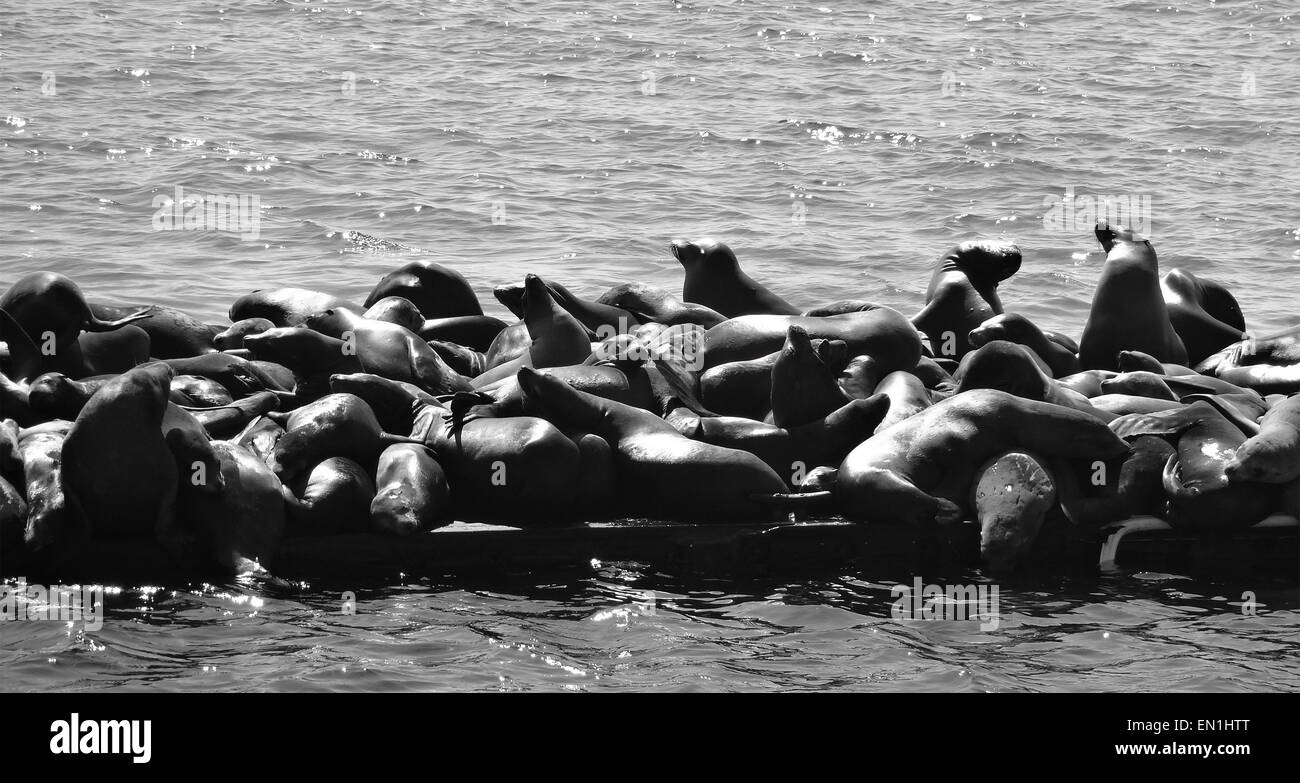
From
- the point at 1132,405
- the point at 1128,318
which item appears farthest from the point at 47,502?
the point at 1128,318

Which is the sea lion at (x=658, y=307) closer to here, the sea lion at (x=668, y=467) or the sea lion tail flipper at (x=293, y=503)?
the sea lion at (x=668, y=467)

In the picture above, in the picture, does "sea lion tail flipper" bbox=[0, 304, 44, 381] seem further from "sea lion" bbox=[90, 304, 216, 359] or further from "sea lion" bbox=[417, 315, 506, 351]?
"sea lion" bbox=[417, 315, 506, 351]

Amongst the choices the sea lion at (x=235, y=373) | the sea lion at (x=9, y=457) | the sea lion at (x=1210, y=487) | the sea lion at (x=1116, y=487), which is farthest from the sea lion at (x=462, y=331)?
the sea lion at (x=1210, y=487)

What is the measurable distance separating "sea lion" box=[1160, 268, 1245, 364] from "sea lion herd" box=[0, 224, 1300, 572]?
0.91 m

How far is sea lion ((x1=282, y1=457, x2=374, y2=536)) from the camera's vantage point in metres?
6.98

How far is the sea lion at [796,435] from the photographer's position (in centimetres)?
776

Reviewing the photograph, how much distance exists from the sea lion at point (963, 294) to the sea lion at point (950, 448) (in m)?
2.46

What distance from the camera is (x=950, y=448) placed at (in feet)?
24.5

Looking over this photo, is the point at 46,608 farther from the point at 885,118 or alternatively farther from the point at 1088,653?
the point at 885,118

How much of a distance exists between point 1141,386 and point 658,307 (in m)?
3.08

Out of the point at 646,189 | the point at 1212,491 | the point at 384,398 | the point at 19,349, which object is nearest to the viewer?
the point at 1212,491

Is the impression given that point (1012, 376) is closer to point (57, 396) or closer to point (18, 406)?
point (57, 396)

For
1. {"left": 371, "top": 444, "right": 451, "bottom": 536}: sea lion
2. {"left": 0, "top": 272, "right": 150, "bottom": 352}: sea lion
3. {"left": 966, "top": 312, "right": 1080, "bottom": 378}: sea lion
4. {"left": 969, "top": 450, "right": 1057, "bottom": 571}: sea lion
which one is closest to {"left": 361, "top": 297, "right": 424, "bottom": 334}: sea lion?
{"left": 0, "top": 272, "right": 150, "bottom": 352}: sea lion

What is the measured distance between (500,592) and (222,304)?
7.51 meters
